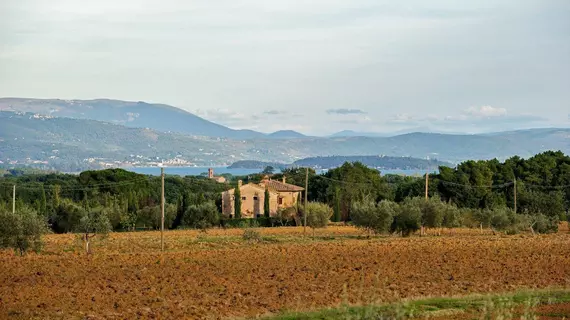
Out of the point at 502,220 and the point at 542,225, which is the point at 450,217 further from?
the point at 542,225

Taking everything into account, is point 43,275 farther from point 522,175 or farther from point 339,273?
point 522,175

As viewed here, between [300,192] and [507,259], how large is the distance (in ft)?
212

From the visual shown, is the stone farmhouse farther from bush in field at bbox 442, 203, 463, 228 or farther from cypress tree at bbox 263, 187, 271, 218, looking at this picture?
bush in field at bbox 442, 203, 463, 228

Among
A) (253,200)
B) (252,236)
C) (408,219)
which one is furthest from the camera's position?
(253,200)

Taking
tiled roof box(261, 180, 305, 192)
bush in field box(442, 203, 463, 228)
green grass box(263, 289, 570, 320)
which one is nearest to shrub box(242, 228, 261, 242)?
bush in field box(442, 203, 463, 228)

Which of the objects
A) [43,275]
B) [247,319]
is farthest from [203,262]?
[247,319]

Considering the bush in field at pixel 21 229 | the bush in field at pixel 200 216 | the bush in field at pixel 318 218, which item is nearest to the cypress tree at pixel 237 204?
the bush in field at pixel 200 216

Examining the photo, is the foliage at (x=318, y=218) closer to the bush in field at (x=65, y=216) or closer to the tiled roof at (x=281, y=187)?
the bush in field at (x=65, y=216)

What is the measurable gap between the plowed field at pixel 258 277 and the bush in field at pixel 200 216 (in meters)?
32.2

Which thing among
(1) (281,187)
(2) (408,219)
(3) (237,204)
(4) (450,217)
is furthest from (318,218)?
(1) (281,187)

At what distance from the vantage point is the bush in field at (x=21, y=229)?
42.4 m

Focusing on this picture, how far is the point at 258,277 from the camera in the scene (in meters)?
31.7

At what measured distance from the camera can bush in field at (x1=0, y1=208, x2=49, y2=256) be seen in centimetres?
4241

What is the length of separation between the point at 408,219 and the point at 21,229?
30.5 metres
